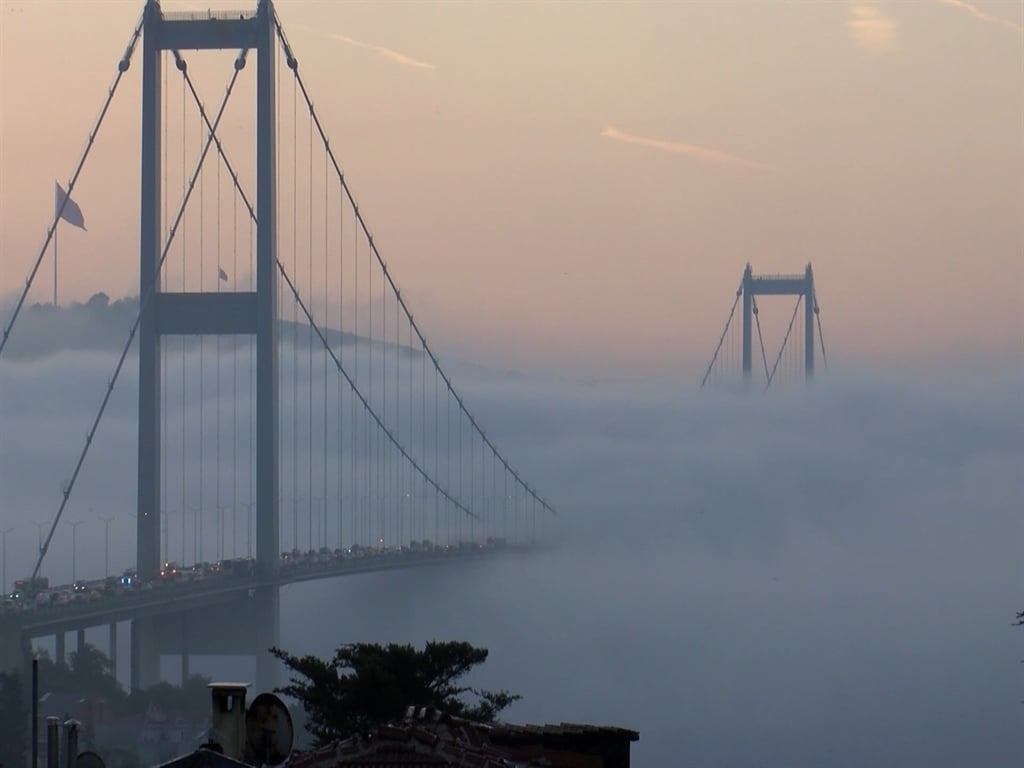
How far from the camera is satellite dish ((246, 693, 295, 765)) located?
14.8 metres

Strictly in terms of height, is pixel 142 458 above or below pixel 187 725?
above

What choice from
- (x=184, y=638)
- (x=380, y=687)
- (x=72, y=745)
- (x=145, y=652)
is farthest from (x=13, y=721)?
(x=72, y=745)

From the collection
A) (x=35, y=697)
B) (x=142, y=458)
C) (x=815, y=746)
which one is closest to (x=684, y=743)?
(x=815, y=746)

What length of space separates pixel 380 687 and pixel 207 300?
2199cm

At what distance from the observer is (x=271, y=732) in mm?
14836

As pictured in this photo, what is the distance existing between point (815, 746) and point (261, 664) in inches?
428

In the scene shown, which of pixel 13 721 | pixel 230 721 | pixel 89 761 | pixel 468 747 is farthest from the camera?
pixel 13 721

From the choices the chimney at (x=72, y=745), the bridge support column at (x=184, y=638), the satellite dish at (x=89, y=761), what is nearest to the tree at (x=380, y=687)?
the satellite dish at (x=89, y=761)

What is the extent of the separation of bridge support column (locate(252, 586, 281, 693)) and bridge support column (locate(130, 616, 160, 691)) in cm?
196

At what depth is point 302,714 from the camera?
45719 millimetres

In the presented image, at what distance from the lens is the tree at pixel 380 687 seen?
31875 millimetres

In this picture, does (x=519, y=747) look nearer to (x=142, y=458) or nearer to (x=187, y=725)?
(x=187, y=725)

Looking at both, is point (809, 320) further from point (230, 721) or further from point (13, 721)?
point (230, 721)

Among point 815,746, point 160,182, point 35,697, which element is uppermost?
point 160,182
